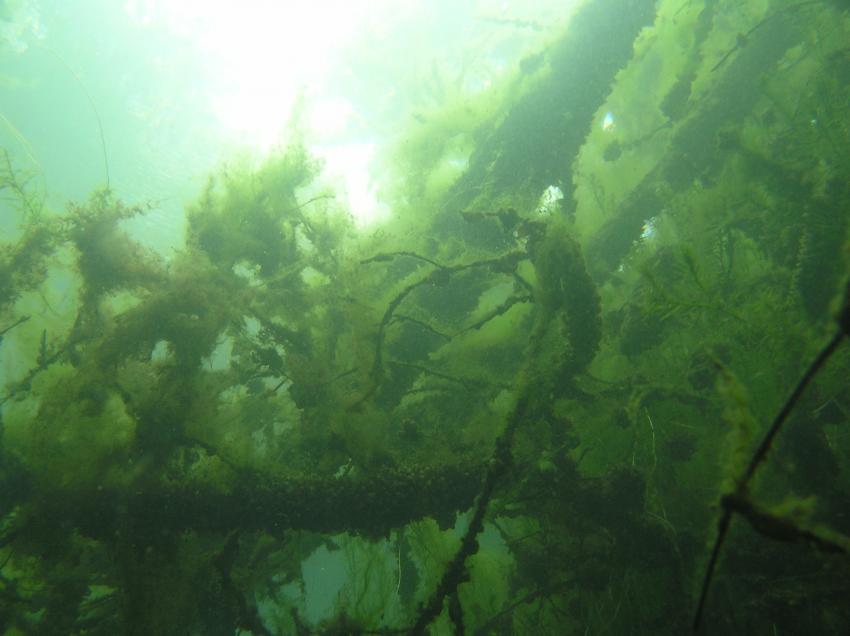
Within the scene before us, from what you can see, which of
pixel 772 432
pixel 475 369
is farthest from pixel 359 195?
pixel 772 432

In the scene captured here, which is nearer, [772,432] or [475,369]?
[772,432]

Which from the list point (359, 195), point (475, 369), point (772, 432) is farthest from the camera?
point (359, 195)

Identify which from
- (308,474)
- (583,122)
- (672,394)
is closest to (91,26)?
(583,122)

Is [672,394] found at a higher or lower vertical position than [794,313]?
lower

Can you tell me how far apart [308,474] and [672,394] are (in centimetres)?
230

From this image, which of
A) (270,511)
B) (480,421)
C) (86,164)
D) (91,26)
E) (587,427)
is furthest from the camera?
(86,164)

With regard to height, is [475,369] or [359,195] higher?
[359,195]

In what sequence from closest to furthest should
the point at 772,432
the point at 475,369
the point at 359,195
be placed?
the point at 772,432 < the point at 475,369 < the point at 359,195

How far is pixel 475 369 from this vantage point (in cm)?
344

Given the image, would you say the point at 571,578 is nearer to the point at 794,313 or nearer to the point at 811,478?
the point at 811,478

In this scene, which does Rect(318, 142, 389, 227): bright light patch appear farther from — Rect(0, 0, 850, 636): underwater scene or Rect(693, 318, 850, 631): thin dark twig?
Rect(693, 318, 850, 631): thin dark twig

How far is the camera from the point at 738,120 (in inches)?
167

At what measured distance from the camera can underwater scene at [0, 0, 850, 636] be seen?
240 centimetres

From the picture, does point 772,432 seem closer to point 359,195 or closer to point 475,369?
point 475,369
